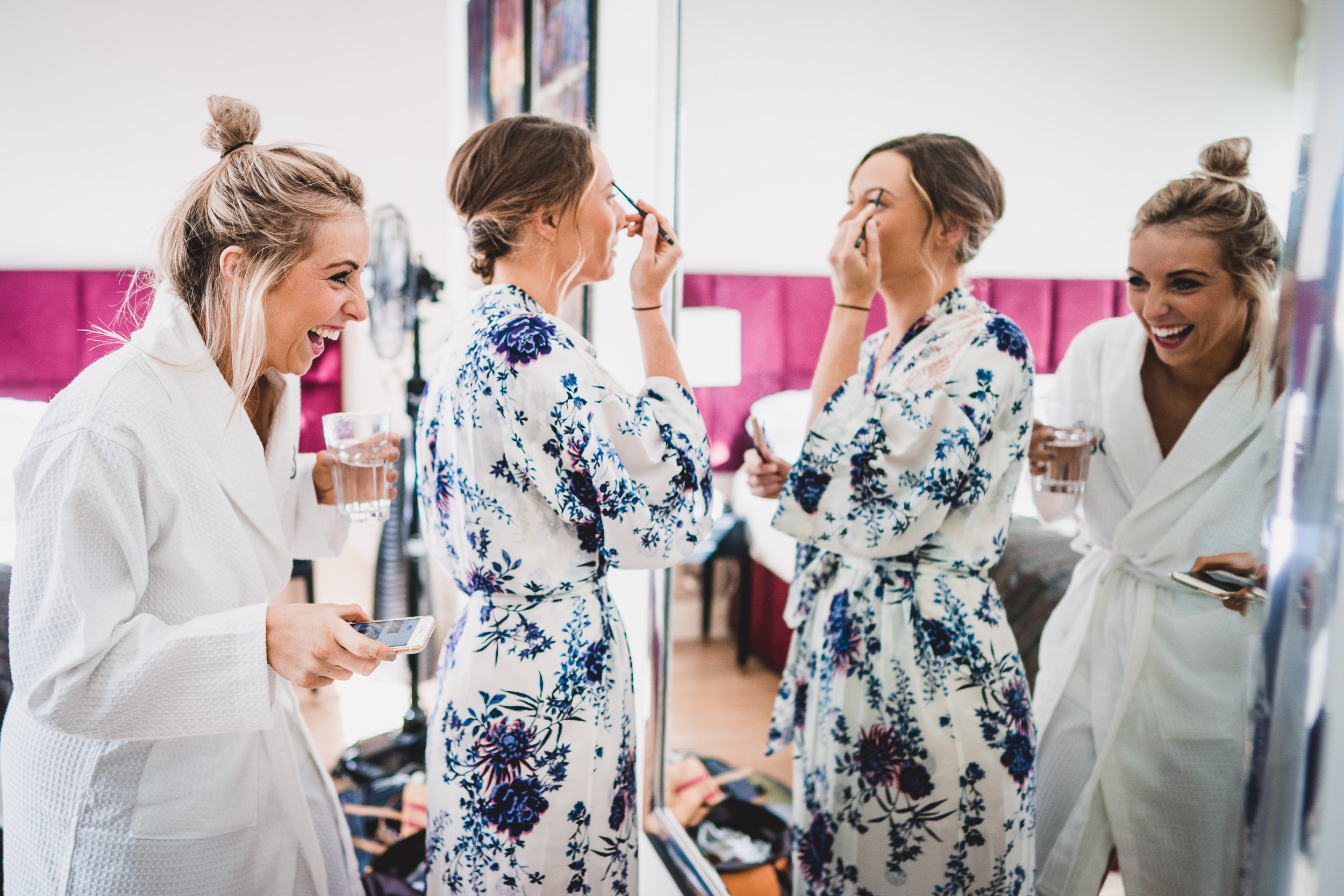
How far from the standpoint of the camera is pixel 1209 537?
721 mm

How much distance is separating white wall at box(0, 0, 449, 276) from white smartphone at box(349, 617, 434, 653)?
118cm

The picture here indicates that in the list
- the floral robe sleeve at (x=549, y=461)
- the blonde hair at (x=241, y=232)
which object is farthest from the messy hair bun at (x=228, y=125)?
the floral robe sleeve at (x=549, y=461)

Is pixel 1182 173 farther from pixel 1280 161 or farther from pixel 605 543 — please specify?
pixel 605 543

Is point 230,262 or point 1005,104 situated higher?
point 1005,104

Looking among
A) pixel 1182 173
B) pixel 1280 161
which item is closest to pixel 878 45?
pixel 1182 173

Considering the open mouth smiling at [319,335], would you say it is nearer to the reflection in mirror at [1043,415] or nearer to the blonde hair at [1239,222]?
the reflection in mirror at [1043,415]

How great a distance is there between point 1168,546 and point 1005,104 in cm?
55

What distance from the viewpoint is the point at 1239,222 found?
69 centimetres

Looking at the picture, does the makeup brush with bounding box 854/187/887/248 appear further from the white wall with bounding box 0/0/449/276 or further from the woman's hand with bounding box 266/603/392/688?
the white wall with bounding box 0/0/449/276

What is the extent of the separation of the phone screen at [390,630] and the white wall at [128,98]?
3.84ft

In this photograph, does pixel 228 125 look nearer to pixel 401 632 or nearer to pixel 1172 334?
pixel 401 632

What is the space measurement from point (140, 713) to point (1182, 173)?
1164 mm

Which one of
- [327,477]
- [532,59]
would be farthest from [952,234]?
[532,59]

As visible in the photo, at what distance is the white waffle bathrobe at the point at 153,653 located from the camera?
77 cm
